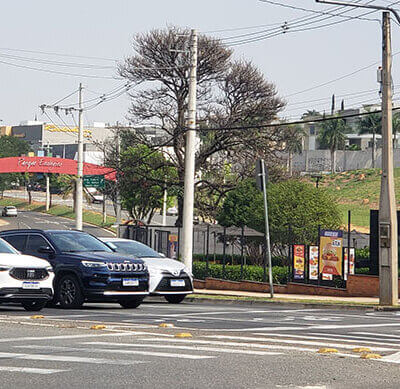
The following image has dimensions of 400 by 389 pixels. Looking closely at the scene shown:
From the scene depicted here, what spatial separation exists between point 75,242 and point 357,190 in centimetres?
9275

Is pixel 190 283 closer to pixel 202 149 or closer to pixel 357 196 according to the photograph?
pixel 202 149

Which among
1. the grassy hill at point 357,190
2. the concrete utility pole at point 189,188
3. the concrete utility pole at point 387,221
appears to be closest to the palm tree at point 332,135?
the grassy hill at point 357,190

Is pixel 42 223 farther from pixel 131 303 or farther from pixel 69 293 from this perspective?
pixel 69 293

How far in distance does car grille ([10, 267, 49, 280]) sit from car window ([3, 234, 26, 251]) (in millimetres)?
2885

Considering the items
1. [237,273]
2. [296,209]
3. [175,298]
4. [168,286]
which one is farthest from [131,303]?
[296,209]

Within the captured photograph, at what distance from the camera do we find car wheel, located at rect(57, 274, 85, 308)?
19281 millimetres

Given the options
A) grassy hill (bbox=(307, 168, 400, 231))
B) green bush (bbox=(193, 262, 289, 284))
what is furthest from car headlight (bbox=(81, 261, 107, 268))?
grassy hill (bbox=(307, 168, 400, 231))

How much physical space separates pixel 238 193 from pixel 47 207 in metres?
67.7

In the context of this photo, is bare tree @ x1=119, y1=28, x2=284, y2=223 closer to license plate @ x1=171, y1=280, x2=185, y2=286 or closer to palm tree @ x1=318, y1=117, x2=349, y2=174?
license plate @ x1=171, y1=280, x2=185, y2=286

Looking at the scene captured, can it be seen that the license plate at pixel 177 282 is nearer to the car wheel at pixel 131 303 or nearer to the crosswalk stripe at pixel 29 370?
the car wheel at pixel 131 303

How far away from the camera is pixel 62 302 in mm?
19562

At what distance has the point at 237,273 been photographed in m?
35.1

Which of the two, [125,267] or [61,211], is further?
[61,211]

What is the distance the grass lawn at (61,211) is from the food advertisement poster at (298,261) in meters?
59.6
